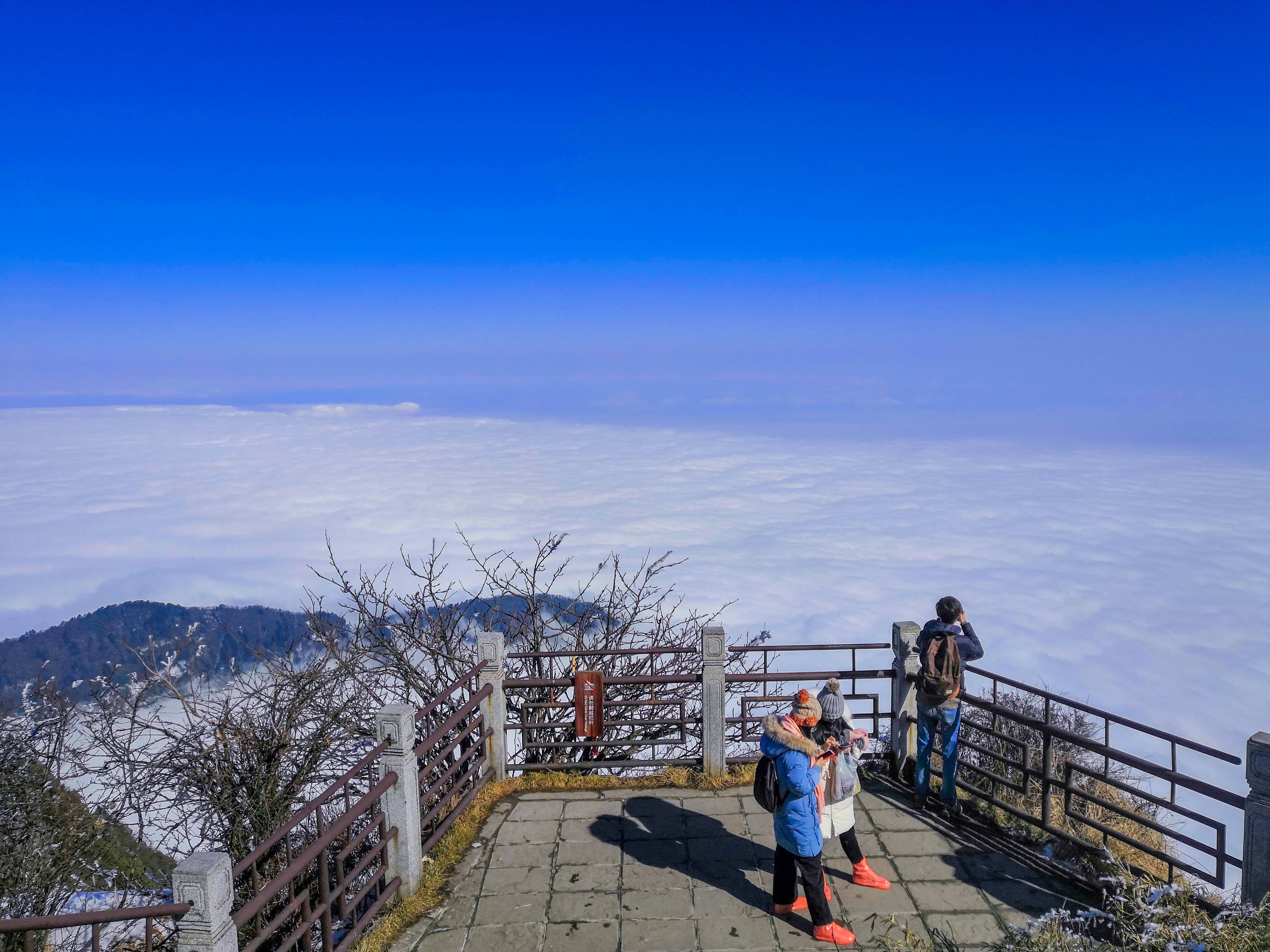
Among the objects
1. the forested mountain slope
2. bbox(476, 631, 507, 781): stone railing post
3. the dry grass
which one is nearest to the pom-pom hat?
the dry grass

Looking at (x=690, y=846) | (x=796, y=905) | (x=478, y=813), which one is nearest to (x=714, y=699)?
(x=690, y=846)

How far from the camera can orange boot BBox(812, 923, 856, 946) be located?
205 inches

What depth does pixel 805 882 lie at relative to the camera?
5219mm

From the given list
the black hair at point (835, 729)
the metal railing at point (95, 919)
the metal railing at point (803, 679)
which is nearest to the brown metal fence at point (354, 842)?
the metal railing at point (95, 919)

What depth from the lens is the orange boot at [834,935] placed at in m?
5.21

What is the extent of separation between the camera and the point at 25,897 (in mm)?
11508

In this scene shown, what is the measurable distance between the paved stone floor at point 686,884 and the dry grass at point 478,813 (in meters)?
0.11

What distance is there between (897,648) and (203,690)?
17.8 metres

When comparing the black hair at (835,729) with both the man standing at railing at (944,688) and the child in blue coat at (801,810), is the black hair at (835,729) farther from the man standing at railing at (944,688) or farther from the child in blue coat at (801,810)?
the man standing at railing at (944,688)

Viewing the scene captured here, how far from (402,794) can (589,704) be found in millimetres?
2766

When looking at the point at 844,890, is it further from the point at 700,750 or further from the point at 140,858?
the point at 140,858

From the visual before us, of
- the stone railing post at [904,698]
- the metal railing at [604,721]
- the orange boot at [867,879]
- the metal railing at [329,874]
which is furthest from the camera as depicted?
the metal railing at [604,721]

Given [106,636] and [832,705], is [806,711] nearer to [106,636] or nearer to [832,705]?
[832,705]

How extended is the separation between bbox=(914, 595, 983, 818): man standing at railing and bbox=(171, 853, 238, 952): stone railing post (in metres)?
5.40
